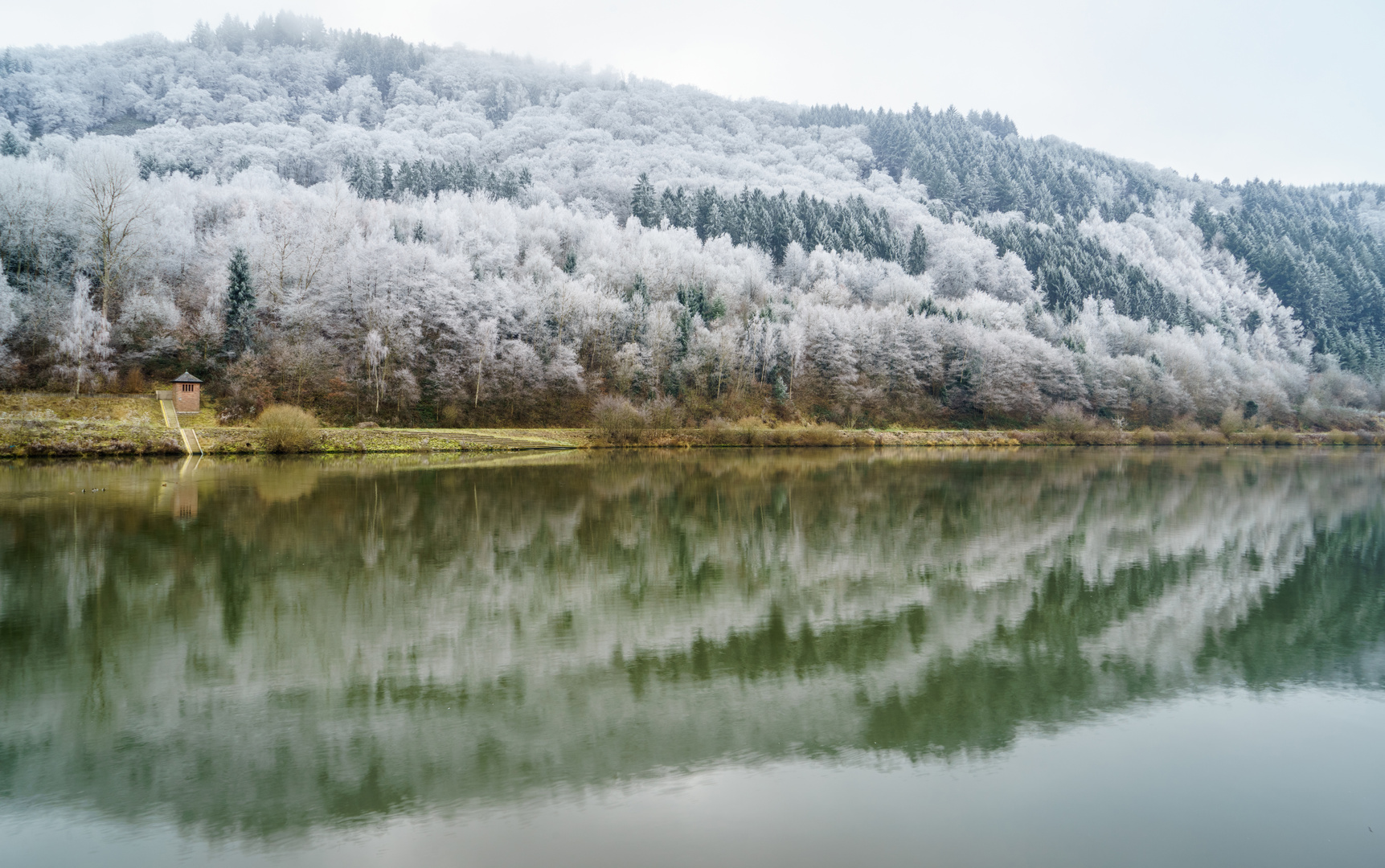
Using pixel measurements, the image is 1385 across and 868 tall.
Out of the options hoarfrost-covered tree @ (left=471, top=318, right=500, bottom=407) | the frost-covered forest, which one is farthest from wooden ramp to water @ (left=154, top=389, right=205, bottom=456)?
hoarfrost-covered tree @ (left=471, top=318, right=500, bottom=407)

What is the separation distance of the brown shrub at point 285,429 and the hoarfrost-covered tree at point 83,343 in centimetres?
1251

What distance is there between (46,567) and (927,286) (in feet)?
307

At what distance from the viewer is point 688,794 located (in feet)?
19.7

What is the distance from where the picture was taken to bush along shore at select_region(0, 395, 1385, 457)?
37.5m

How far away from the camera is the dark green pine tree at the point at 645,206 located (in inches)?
3871

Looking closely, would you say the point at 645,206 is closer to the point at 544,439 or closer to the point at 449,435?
the point at 544,439

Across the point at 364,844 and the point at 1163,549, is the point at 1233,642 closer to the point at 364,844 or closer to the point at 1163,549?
the point at 1163,549

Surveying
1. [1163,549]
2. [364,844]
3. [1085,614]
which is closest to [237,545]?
[364,844]

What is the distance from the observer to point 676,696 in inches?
310

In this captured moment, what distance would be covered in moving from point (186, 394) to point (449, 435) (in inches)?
618

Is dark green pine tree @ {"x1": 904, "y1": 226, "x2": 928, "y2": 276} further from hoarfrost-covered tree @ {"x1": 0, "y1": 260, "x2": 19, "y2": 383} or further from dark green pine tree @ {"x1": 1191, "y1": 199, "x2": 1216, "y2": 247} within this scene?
hoarfrost-covered tree @ {"x1": 0, "y1": 260, "x2": 19, "y2": 383}

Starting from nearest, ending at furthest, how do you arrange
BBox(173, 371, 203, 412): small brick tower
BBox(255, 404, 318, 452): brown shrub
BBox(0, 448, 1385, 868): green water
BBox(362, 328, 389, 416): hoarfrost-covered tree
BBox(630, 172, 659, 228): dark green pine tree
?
1. BBox(0, 448, 1385, 868): green water
2. BBox(255, 404, 318, 452): brown shrub
3. BBox(173, 371, 203, 412): small brick tower
4. BBox(362, 328, 389, 416): hoarfrost-covered tree
5. BBox(630, 172, 659, 228): dark green pine tree

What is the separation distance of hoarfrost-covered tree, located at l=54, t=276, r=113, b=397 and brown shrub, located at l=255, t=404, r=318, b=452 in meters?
12.5

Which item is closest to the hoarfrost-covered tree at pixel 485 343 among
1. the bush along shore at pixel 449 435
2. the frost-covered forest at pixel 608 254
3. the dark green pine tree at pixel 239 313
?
the frost-covered forest at pixel 608 254
